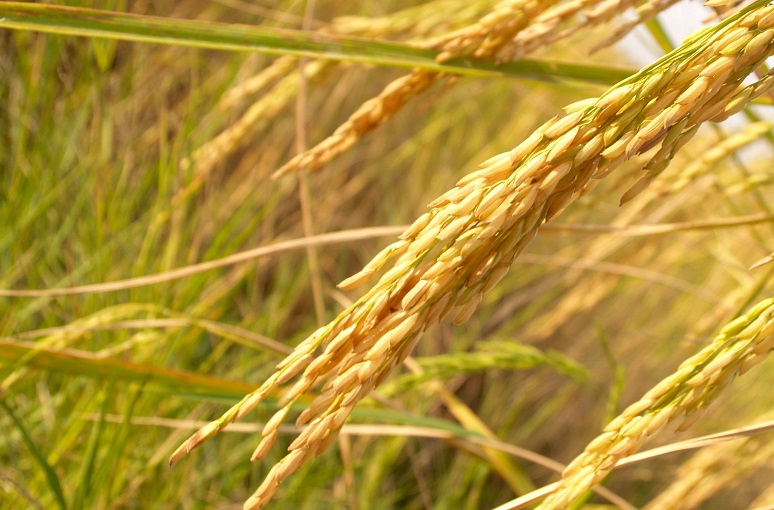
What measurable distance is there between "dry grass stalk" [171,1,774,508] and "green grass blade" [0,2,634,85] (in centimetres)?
30

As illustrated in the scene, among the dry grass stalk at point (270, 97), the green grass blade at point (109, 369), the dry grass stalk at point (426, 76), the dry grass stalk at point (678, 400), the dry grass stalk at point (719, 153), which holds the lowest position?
the dry grass stalk at point (678, 400)

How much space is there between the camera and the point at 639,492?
2.13 m

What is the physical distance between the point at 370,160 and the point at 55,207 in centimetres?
100

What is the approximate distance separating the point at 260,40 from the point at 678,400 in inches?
19.3

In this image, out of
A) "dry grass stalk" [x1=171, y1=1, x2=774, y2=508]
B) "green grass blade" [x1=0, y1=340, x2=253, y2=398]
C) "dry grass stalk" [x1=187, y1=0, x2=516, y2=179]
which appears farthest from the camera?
"dry grass stalk" [x1=187, y1=0, x2=516, y2=179]

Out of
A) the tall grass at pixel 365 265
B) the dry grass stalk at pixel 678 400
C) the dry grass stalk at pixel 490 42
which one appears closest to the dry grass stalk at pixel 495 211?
the tall grass at pixel 365 265

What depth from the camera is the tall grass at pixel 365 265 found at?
0.44 metres

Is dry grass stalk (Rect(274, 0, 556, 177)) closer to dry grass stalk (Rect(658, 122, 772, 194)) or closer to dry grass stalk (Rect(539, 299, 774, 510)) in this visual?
dry grass stalk (Rect(658, 122, 772, 194))

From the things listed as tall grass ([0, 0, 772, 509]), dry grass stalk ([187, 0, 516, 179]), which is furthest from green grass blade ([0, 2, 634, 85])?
dry grass stalk ([187, 0, 516, 179])

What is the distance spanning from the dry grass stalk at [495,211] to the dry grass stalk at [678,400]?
0.13m

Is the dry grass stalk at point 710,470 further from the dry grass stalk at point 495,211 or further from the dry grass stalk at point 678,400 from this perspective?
the dry grass stalk at point 495,211

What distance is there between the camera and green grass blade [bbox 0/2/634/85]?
63 centimetres

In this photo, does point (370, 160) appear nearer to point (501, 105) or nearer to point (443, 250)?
point (501, 105)

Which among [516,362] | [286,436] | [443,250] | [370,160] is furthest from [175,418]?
[370,160]
